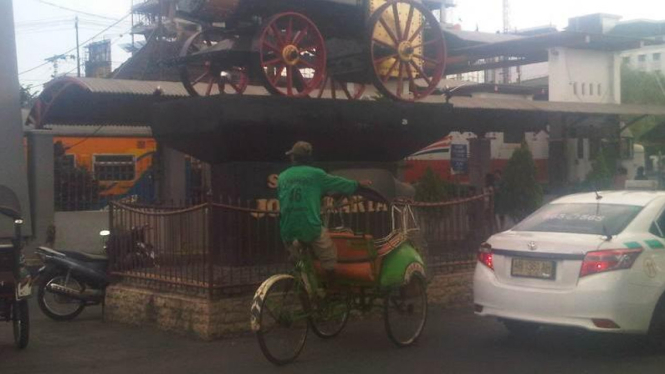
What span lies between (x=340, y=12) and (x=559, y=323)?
571 centimetres

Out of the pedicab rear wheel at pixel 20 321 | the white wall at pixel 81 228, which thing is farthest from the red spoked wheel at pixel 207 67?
the white wall at pixel 81 228

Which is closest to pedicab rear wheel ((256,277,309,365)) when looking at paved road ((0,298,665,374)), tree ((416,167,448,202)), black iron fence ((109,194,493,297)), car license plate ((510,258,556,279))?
paved road ((0,298,665,374))

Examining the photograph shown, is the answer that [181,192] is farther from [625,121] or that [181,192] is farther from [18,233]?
[625,121]

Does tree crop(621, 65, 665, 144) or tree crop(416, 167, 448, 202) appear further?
tree crop(621, 65, 665, 144)

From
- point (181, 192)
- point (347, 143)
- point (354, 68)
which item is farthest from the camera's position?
point (181, 192)

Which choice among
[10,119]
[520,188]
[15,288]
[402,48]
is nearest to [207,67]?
[402,48]

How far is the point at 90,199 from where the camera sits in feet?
60.0

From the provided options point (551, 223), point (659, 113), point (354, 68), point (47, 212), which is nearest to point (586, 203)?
point (551, 223)

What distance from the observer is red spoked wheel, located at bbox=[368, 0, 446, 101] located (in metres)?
12.2

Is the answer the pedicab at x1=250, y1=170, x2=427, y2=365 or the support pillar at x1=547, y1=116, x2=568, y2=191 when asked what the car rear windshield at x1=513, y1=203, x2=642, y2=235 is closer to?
the pedicab at x1=250, y1=170, x2=427, y2=365

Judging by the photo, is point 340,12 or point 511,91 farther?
point 511,91

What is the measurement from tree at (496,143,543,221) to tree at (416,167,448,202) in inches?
116

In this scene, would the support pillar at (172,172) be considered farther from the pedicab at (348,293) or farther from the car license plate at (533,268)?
the car license plate at (533,268)

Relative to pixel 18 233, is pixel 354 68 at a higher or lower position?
higher
